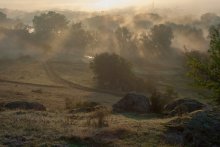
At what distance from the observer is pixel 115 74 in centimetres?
9125

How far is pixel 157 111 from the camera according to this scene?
40.1m

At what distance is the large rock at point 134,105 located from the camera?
38531 mm

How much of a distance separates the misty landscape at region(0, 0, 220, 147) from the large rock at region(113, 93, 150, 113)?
0.29 ft

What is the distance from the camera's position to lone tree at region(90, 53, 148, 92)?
88.4 metres

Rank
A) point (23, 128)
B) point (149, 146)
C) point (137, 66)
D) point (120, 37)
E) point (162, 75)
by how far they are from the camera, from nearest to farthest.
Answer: point (149, 146) → point (23, 128) → point (162, 75) → point (137, 66) → point (120, 37)

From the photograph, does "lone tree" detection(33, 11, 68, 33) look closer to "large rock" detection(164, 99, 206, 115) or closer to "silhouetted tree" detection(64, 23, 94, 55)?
"silhouetted tree" detection(64, 23, 94, 55)

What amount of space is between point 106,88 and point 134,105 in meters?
48.2

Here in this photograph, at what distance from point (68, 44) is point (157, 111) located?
112 metres

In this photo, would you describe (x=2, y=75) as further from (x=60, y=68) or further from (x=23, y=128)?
(x=23, y=128)

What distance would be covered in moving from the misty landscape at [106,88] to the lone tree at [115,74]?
21 cm

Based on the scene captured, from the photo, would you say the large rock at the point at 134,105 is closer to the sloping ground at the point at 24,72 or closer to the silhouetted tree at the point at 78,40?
the sloping ground at the point at 24,72

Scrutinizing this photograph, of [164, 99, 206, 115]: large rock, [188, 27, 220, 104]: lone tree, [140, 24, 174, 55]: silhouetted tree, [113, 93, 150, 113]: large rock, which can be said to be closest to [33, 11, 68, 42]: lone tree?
[140, 24, 174, 55]: silhouetted tree

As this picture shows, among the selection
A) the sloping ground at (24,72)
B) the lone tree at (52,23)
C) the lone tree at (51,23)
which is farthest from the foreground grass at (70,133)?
the lone tree at (52,23)

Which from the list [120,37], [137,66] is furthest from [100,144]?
[120,37]
